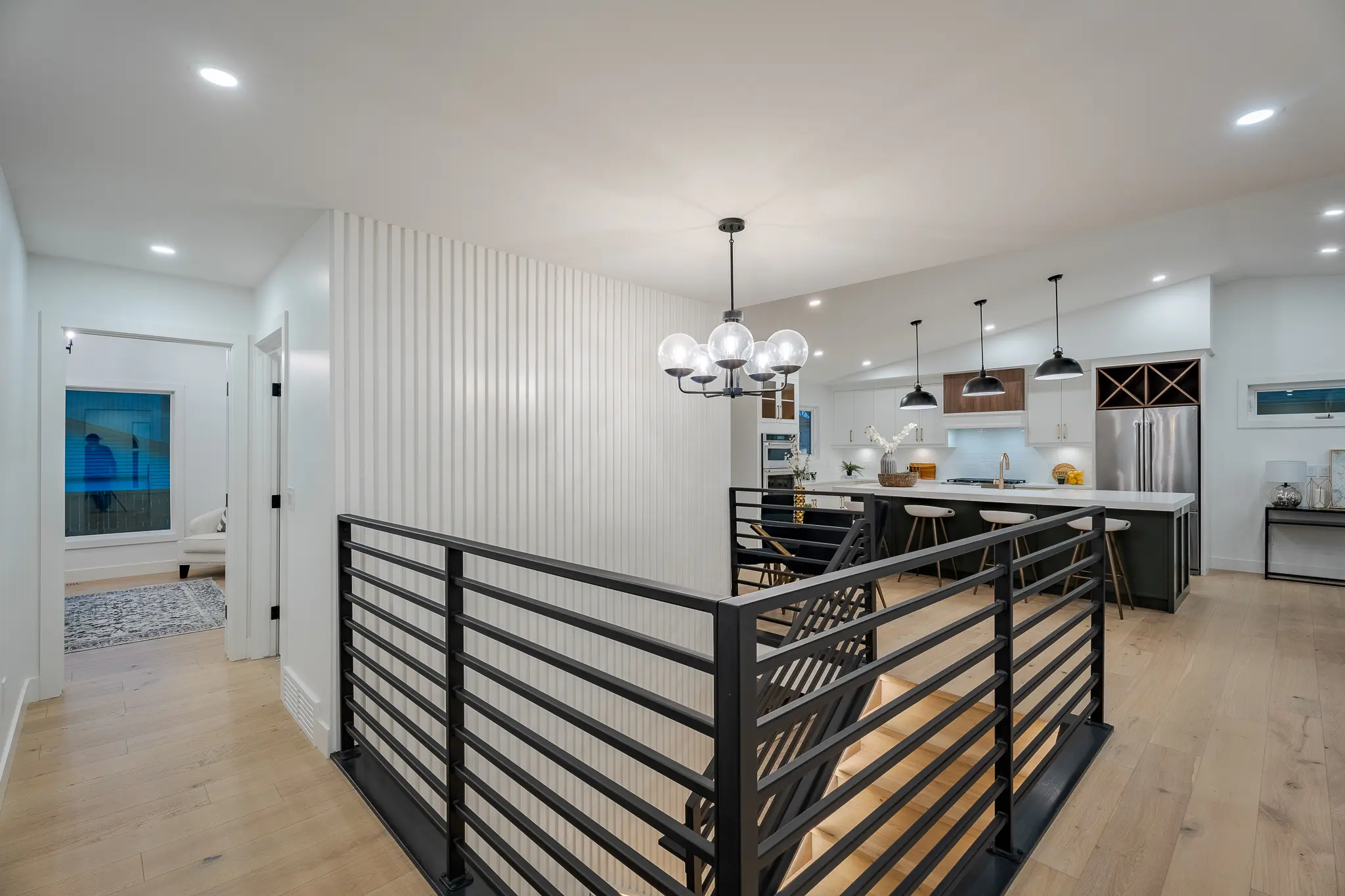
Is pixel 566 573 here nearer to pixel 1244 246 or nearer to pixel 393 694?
pixel 393 694

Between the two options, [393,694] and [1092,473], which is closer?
[393,694]

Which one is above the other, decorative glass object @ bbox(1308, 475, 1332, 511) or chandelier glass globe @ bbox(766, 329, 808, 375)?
chandelier glass globe @ bbox(766, 329, 808, 375)

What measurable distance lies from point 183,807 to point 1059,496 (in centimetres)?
602

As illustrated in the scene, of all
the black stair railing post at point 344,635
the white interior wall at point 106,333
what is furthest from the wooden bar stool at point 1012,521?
the white interior wall at point 106,333

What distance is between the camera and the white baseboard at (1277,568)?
576 cm

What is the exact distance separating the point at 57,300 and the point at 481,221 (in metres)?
2.56

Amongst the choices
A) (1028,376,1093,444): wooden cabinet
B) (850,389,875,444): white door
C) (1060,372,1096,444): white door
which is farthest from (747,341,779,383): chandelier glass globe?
(850,389,875,444): white door

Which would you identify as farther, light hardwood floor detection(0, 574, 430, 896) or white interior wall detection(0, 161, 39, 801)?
white interior wall detection(0, 161, 39, 801)

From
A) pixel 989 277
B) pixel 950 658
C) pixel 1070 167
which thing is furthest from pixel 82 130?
pixel 989 277

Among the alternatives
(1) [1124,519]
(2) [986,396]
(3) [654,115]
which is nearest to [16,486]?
(3) [654,115]

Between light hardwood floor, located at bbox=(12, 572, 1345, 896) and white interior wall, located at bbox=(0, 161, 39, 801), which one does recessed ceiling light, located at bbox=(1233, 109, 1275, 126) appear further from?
white interior wall, located at bbox=(0, 161, 39, 801)

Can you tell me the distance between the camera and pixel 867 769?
Result: 1.32 meters

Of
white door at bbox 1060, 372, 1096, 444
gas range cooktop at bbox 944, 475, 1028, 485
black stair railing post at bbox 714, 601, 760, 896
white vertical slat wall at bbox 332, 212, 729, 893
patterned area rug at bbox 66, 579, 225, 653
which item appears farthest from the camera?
gas range cooktop at bbox 944, 475, 1028, 485

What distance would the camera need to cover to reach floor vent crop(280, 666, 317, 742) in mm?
2752
